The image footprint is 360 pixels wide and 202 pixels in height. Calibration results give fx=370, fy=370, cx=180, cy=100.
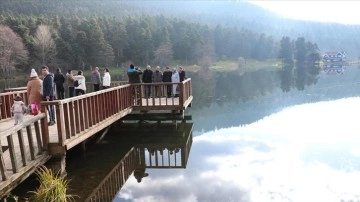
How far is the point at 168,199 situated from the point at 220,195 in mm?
1479

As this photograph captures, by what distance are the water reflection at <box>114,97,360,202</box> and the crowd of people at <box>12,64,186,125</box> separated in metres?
3.45

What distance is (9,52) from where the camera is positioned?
6297cm

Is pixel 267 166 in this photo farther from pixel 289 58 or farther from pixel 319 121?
pixel 289 58

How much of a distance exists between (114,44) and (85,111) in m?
81.2

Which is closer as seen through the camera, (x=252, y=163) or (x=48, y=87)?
(x=48, y=87)

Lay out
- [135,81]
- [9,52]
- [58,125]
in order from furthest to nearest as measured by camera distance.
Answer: [9,52] → [135,81] → [58,125]

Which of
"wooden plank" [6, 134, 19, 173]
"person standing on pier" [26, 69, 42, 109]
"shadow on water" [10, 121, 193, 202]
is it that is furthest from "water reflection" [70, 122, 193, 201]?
"person standing on pier" [26, 69, 42, 109]

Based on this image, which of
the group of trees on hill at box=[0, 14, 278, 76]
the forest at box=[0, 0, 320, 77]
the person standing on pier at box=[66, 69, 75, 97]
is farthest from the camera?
the group of trees on hill at box=[0, 14, 278, 76]

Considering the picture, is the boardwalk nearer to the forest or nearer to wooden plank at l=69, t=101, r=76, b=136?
wooden plank at l=69, t=101, r=76, b=136

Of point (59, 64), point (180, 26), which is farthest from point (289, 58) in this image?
point (59, 64)

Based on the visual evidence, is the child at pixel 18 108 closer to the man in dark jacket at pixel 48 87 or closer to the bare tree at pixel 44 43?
the man in dark jacket at pixel 48 87

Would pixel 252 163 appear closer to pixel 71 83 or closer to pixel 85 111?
pixel 85 111

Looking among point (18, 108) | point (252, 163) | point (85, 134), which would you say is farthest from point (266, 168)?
point (18, 108)

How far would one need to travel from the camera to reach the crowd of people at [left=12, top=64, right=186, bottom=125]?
478 inches
